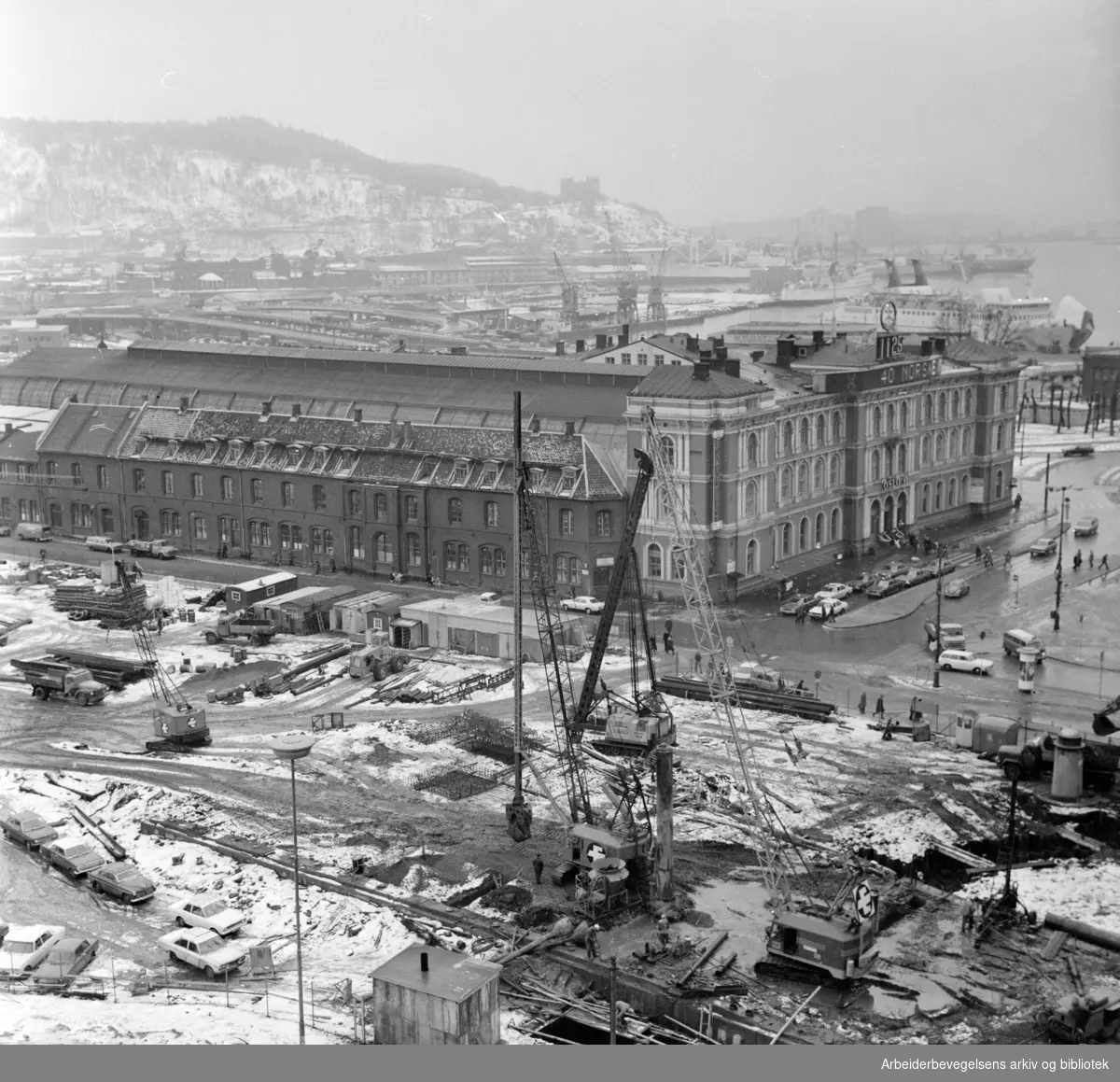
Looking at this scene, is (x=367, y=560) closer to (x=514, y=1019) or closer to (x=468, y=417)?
(x=468, y=417)

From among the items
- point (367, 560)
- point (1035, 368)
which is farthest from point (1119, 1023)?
point (1035, 368)

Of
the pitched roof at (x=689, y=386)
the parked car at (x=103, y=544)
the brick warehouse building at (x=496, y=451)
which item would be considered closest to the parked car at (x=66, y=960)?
the brick warehouse building at (x=496, y=451)

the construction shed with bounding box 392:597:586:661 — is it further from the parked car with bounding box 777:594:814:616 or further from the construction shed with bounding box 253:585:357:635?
the parked car with bounding box 777:594:814:616

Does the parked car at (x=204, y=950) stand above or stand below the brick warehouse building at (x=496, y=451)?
below

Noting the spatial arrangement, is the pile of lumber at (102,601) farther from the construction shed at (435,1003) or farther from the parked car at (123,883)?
the construction shed at (435,1003)

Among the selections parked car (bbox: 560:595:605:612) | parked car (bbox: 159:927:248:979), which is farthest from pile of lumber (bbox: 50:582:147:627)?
parked car (bbox: 159:927:248:979)
